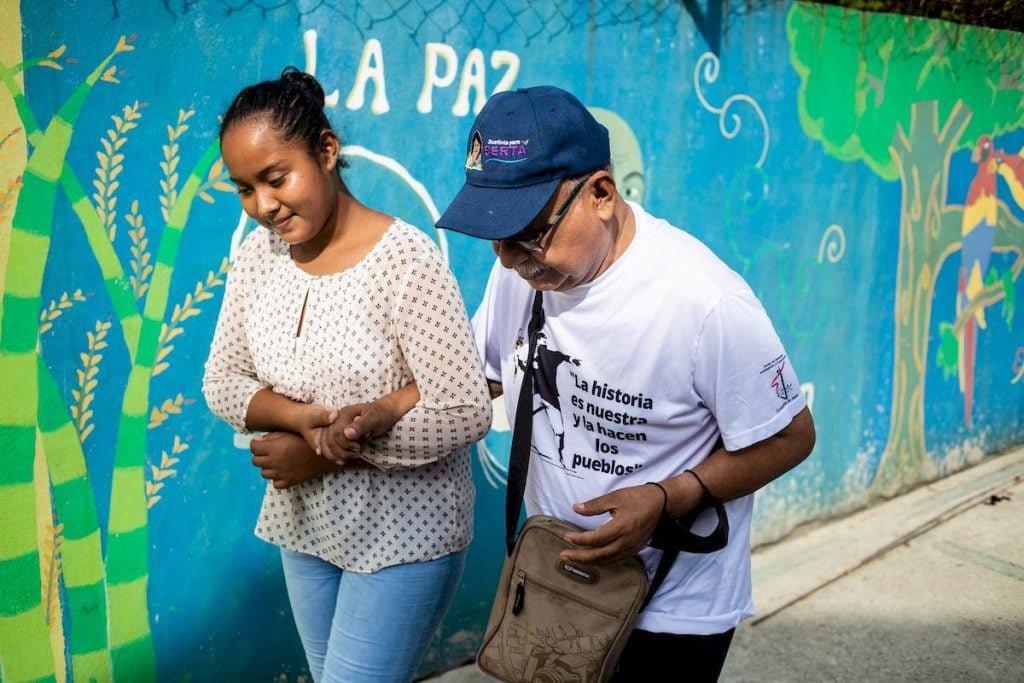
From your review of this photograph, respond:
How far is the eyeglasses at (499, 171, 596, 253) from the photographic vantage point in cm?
170

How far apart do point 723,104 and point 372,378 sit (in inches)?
103

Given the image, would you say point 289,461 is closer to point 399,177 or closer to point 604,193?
point 604,193

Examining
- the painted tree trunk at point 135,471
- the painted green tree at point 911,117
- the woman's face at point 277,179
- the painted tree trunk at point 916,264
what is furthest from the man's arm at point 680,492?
the painted tree trunk at point 916,264

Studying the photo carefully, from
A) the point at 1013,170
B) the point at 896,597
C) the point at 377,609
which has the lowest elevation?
the point at 896,597

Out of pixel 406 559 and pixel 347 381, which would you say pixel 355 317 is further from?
pixel 406 559

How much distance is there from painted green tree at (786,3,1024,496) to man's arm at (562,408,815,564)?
9.77 feet

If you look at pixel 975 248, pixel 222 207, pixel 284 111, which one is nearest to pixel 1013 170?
pixel 975 248

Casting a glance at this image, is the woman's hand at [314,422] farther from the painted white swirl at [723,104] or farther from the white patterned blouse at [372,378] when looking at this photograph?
the painted white swirl at [723,104]

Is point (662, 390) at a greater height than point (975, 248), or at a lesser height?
greater

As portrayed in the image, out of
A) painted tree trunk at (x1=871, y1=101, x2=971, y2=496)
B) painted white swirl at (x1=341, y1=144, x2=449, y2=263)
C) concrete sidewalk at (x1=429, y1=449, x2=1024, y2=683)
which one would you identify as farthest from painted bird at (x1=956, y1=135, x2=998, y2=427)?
painted white swirl at (x1=341, y1=144, x2=449, y2=263)

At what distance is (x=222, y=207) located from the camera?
275 cm

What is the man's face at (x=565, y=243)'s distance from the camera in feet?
5.58

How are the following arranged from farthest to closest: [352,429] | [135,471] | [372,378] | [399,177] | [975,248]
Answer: [975,248]
[399,177]
[135,471]
[372,378]
[352,429]

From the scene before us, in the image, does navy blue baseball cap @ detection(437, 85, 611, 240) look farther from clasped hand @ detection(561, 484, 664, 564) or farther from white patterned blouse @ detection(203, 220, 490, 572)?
clasped hand @ detection(561, 484, 664, 564)
